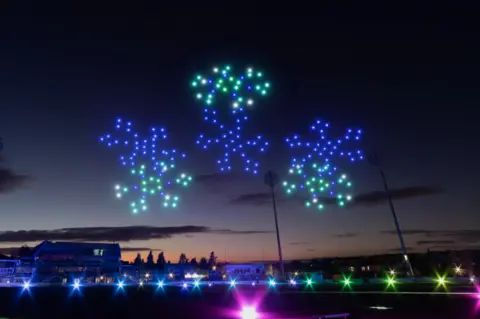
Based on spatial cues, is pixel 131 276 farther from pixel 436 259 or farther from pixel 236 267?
pixel 436 259

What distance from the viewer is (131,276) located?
277ft

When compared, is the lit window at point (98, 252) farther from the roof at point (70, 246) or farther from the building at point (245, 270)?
the building at point (245, 270)

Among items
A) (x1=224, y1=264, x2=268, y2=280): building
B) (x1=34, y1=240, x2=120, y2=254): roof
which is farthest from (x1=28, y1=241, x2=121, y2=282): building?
(x1=224, y1=264, x2=268, y2=280): building

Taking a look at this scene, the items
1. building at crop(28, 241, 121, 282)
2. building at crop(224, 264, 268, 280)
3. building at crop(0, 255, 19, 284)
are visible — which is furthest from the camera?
building at crop(28, 241, 121, 282)

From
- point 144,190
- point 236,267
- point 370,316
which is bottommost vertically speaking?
point 370,316

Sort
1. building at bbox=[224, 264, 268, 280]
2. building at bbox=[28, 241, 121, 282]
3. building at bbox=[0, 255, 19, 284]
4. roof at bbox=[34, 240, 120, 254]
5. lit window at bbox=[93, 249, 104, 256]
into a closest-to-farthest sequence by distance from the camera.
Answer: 1. building at bbox=[0, 255, 19, 284]
2. building at bbox=[224, 264, 268, 280]
3. building at bbox=[28, 241, 121, 282]
4. roof at bbox=[34, 240, 120, 254]
5. lit window at bbox=[93, 249, 104, 256]

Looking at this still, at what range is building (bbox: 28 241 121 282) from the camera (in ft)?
238

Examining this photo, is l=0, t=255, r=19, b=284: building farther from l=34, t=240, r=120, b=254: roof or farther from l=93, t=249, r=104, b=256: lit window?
l=93, t=249, r=104, b=256: lit window

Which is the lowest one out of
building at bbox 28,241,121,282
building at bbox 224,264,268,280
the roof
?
building at bbox 224,264,268,280

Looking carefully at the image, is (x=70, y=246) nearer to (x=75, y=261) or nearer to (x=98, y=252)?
(x=75, y=261)

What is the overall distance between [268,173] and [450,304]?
37122mm

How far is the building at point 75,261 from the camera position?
72.7 m

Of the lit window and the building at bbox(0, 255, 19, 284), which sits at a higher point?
the lit window

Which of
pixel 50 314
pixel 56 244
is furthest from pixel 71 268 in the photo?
pixel 50 314
